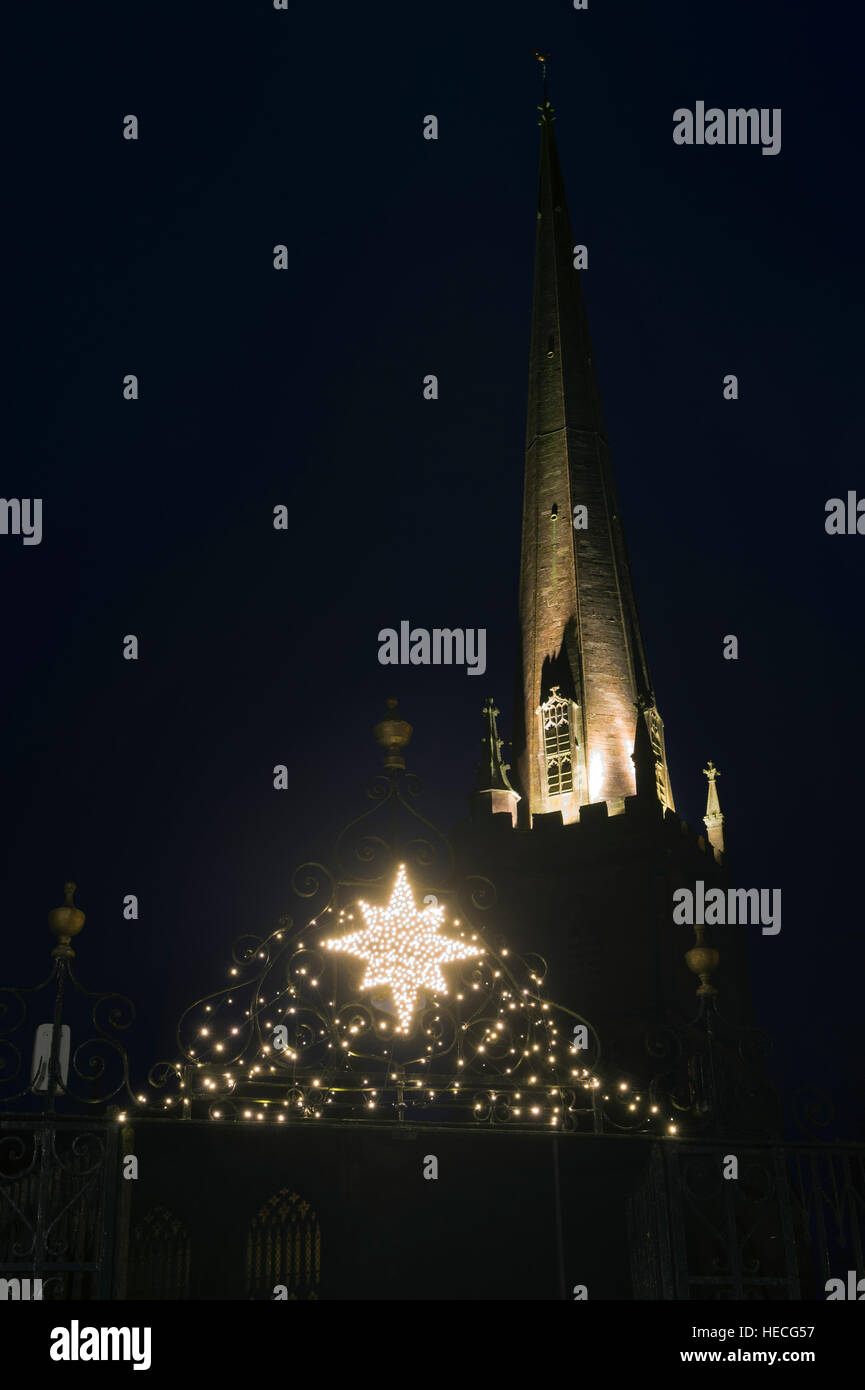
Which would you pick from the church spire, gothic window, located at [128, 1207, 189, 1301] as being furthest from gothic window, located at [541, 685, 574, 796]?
gothic window, located at [128, 1207, 189, 1301]

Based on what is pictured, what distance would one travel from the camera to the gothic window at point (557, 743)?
47.7m

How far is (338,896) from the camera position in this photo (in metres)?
14.8

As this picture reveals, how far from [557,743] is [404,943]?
109 feet

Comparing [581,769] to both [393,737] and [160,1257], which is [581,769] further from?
[393,737]

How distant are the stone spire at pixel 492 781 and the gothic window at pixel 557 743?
144 centimetres

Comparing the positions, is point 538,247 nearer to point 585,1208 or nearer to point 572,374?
point 572,374

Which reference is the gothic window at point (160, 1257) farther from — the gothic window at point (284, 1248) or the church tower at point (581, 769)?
the church tower at point (581, 769)

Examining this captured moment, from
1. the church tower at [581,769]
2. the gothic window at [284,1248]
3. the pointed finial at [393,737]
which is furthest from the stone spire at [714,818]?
the pointed finial at [393,737]

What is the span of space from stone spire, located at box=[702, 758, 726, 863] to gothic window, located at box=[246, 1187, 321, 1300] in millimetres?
23635

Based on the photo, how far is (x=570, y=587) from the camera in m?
50.5

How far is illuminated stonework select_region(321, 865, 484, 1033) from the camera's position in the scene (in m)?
15.6

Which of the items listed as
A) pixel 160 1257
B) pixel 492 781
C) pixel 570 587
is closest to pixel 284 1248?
pixel 160 1257

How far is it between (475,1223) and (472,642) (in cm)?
3262
